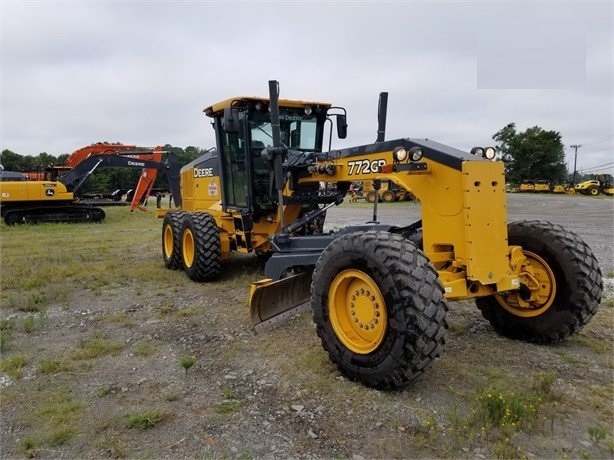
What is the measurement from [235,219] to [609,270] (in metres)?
5.93

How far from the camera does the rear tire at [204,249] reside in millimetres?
7520

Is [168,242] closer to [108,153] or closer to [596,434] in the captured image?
[596,434]

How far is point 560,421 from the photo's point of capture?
3.23 metres

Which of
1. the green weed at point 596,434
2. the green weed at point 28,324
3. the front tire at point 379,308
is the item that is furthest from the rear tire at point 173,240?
the green weed at point 596,434

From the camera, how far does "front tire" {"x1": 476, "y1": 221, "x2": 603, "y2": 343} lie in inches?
171

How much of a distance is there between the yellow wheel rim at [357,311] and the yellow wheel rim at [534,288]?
1.63 metres

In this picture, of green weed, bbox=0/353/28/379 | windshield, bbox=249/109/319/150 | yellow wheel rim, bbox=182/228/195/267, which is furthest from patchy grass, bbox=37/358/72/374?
windshield, bbox=249/109/319/150

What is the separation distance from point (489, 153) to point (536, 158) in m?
56.5

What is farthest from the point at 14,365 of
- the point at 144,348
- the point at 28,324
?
the point at 28,324

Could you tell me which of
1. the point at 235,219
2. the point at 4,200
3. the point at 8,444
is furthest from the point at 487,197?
the point at 4,200

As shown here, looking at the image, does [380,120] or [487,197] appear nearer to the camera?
[487,197]

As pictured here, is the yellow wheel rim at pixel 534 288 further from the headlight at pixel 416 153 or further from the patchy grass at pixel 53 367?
the patchy grass at pixel 53 367

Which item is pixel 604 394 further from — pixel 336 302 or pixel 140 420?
pixel 140 420

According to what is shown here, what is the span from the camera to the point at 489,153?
434 centimetres
